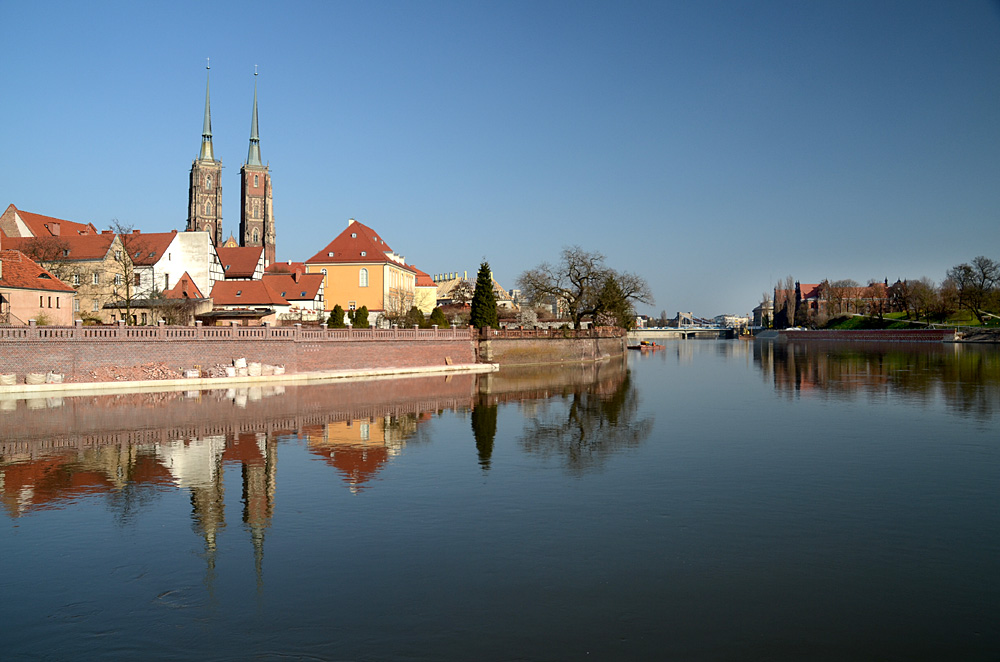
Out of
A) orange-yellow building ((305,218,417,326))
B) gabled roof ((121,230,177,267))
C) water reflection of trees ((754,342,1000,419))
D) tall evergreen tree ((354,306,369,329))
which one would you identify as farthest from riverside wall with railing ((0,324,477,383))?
gabled roof ((121,230,177,267))

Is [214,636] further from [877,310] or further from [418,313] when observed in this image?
[877,310]

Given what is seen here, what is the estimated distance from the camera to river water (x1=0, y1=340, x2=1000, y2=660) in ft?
29.4

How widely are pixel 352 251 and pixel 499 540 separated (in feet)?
236

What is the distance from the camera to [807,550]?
12.0 m

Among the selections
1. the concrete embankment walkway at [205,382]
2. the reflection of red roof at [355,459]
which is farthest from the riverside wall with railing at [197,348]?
the reflection of red roof at [355,459]

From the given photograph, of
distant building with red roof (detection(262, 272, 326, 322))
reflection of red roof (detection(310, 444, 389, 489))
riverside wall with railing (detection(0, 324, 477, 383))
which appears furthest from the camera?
distant building with red roof (detection(262, 272, 326, 322))

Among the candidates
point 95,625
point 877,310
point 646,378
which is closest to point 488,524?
point 95,625

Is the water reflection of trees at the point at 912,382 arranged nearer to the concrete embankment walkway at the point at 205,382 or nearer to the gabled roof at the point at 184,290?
the concrete embankment walkway at the point at 205,382

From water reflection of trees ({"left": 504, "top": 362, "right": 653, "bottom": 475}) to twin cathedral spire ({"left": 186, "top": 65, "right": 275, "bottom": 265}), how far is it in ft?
278

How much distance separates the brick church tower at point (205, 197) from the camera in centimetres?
11325

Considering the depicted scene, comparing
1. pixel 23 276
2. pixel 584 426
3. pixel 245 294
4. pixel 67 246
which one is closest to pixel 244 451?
pixel 584 426

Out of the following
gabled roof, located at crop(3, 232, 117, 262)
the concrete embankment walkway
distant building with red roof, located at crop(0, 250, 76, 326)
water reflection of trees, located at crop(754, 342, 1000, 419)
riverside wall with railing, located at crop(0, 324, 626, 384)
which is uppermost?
gabled roof, located at crop(3, 232, 117, 262)

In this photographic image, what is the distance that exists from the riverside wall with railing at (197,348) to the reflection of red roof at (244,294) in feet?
85.6

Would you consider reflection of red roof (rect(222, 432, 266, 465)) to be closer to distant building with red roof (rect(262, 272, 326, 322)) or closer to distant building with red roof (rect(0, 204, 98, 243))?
distant building with red roof (rect(262, 272, 326, 322))
